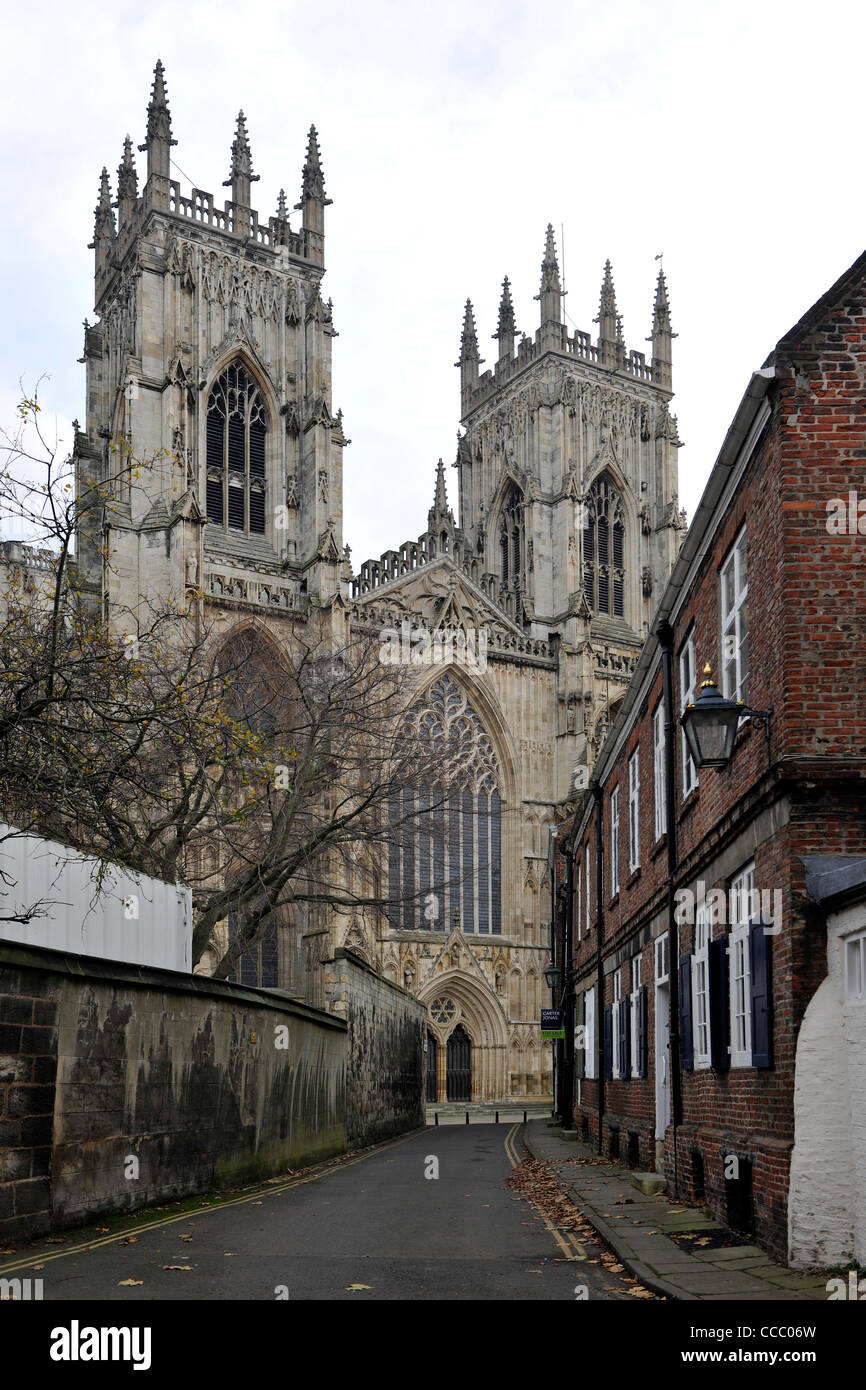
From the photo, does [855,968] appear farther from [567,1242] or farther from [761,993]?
[567,1242]

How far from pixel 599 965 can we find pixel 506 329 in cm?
4854

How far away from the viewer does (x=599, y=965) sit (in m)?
23.6

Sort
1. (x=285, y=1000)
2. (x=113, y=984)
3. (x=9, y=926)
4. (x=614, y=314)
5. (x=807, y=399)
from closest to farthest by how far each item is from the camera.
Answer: (x=807, y=399) < (x=9, y=926) < (x=113, y=984) < (x=285, y=1000) < (x=614, y=314)

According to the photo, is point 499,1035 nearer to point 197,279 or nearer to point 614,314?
point 197,279

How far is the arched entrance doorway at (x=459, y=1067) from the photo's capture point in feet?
162

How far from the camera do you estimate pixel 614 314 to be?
216 ft

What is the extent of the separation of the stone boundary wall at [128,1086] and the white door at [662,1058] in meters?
4.59

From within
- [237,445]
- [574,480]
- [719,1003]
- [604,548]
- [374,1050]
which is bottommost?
[374,1050]

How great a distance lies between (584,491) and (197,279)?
18063 millimetres

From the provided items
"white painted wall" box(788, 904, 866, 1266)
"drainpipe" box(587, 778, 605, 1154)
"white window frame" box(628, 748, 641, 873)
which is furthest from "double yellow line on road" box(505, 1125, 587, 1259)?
"drainpipe" box(587, 778, 605, 1154)

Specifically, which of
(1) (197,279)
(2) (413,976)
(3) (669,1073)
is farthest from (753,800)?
(1) (197,279)

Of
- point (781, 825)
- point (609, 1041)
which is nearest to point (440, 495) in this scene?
point (609, 1041)

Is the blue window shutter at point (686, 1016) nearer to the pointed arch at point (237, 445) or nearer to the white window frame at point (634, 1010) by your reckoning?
the white window frame at point (634, 1010)

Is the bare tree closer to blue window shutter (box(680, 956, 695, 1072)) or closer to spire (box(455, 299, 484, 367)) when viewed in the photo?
blue window shutter (box(680, 956, 695, 1072))
